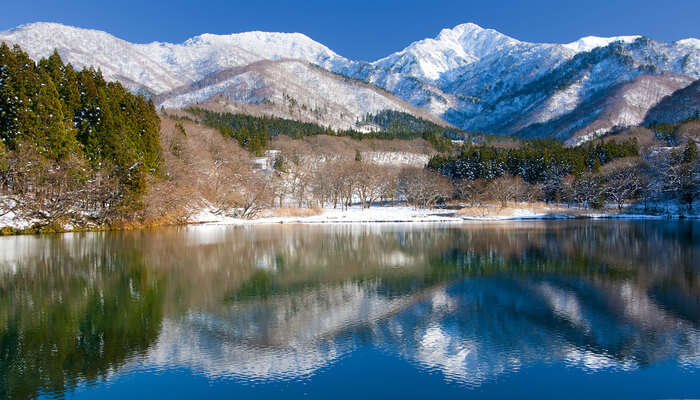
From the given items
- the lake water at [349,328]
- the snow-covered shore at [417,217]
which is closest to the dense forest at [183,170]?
the snow-covered shore at [417,217]

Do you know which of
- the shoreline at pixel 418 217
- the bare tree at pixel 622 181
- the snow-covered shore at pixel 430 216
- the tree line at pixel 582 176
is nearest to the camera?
the shoreline at pixel 418 217

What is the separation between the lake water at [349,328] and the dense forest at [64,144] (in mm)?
15343

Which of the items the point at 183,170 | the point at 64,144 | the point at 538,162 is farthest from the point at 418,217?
the point at 64,144

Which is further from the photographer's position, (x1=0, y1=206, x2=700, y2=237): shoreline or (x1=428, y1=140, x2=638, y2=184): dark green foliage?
(x1=428, y1=140, x2=638, y2=184): dark green foliage

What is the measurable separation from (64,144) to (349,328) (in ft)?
122

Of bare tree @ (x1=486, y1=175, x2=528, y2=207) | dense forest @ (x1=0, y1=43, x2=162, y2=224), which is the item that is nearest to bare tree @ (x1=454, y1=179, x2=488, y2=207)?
bare tree @ (x1=486, y1=175, x2=528, y2=207)

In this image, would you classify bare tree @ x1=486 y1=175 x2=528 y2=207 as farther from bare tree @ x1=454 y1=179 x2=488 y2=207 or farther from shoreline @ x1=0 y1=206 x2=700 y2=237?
shoreline @ x1=0 y1=206 x2=700 y2=237

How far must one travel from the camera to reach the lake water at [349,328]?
26.6ft

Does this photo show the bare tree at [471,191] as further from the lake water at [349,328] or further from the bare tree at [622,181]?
the lake water at [349,328]

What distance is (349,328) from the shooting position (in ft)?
37.3

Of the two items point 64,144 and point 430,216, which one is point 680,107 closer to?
point 430,216

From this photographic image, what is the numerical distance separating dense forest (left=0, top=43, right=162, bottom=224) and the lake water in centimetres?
1534

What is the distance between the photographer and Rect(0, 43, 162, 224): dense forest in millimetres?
35188

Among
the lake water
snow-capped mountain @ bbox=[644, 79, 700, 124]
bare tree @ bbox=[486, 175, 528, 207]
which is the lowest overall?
the lake water
